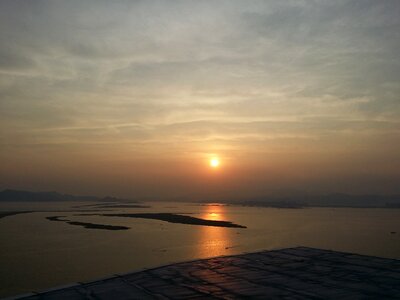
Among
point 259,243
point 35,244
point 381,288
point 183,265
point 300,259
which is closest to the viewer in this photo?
point 381,288

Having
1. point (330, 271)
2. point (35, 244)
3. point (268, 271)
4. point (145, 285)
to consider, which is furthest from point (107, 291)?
point (35, 244)

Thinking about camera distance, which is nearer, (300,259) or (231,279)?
(231,279)

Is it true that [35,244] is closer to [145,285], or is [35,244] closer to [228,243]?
[228,243]

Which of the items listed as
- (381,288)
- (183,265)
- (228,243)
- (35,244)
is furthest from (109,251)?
(381,288)

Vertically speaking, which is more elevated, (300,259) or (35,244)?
(300,259)

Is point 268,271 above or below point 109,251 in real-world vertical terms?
above

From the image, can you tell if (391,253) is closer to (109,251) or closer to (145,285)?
(109,251)

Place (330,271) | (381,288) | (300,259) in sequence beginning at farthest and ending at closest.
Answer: (300,259), (330,271), (381,288)
